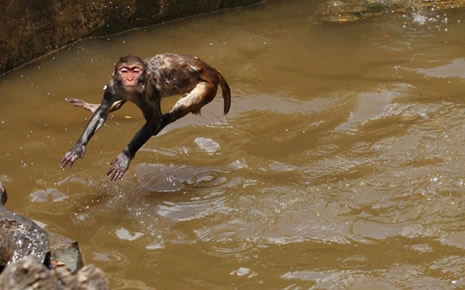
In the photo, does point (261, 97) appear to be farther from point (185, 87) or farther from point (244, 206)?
point (244, 206)

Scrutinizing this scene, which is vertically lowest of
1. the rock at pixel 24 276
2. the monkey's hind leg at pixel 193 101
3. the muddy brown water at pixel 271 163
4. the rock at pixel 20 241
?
the muddy brown water at pixel 271 163

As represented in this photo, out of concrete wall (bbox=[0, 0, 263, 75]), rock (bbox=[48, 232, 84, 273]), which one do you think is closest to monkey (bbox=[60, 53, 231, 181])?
rock (bbox=[48, 232, 84, 273])

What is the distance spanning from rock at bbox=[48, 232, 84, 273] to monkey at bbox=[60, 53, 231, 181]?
1.47 meters

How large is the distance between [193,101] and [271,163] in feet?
2.70

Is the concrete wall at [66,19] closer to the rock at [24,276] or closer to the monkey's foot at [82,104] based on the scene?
the monkey's foot at [82,104]

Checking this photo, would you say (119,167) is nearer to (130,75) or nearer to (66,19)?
(130,75)

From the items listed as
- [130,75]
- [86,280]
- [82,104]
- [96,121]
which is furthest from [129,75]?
[86,280]

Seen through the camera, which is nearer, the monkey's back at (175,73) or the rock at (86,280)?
the rock at (86,280)

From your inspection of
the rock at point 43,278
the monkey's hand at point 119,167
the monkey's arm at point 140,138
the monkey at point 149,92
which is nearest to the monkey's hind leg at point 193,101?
the monkey at point 149,92

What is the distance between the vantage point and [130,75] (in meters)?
7.32

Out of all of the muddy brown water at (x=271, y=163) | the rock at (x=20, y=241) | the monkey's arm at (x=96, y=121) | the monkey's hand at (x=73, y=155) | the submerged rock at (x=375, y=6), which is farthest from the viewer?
the submerged rock at (x=375, y=6)

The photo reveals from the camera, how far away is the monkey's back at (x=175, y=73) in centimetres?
780

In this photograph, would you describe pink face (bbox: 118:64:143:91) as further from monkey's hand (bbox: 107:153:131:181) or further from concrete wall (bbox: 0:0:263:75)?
concrete wall (bbox: 0:0:263:75)

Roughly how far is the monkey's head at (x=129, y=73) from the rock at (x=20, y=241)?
2.14 metres
